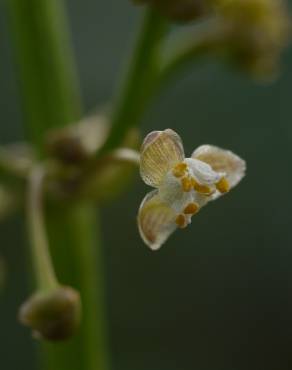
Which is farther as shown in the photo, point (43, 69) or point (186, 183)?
point (43, 69)

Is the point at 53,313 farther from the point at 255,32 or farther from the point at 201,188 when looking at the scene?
the point at 255,32

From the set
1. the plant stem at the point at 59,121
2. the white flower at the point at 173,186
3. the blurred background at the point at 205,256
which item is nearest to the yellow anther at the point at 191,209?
the white flower at the point at 173,186

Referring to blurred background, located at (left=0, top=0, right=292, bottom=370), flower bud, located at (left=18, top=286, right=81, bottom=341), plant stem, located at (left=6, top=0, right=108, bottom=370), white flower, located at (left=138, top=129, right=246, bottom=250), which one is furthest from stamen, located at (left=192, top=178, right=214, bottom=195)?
blurred background, located at (left=0, top=0, right=292, bottom=370)

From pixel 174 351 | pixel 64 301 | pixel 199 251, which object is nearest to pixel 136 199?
pixel 199 251

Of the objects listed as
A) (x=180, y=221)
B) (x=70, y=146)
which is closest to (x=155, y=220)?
(x=180, y=221)

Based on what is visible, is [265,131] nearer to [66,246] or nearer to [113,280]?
[113,280]

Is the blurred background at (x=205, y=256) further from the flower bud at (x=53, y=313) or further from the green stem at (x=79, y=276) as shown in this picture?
the flower bud at (x=53, y=313)
